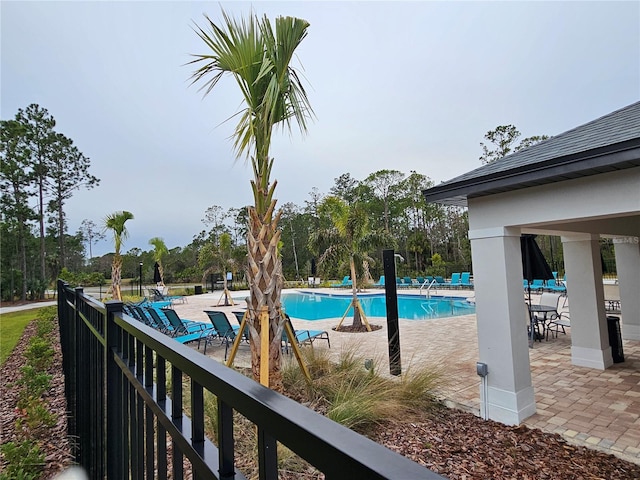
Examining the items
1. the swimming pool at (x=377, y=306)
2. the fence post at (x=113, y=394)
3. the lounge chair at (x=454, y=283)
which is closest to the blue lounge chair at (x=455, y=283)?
the lounge chair at (x=454, y=283)

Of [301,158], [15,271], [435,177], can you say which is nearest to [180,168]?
[301,158]

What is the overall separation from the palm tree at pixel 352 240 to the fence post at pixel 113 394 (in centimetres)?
872

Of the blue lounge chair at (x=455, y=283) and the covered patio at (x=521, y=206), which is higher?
the covered patio at (x=521, y=206)

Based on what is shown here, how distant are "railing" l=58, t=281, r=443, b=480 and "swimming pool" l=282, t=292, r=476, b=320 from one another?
12.2 metres

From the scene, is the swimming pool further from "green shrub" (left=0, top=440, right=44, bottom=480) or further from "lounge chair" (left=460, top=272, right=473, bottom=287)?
"green shrub" (left=0, top=440, right=44, bottom=480)

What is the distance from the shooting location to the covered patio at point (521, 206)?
3736 millimetres

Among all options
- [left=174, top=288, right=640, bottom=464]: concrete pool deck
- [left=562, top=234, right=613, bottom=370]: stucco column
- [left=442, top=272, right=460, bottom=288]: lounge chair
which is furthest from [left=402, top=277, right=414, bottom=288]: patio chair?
[left=562, top=234, right=613, bottom=370]: stucco column

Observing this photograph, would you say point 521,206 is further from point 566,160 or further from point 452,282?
point 452,282

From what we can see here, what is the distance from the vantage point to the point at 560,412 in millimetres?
4484

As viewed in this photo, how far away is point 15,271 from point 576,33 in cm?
3260

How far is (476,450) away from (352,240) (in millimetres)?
7219

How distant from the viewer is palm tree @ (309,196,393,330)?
34.2 ft

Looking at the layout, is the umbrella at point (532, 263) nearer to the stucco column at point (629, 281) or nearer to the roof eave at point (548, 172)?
the stucco column at point (629, 281)

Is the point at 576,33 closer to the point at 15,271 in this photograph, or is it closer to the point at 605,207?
the point at 605,207
